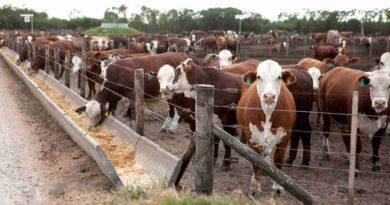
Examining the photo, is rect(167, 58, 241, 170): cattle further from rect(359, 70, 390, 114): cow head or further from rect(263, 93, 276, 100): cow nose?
rect(263, 93, 276, 100): cow nose

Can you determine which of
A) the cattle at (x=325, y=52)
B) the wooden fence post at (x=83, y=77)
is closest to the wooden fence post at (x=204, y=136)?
the wooden fence post at (x=83, y=77)

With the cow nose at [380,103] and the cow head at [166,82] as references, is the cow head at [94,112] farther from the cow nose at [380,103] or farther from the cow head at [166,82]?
the cow nose at [380,103]

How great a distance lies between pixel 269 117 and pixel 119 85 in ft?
17.0

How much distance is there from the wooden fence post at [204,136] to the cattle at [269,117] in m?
0.84

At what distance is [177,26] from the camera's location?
9012cm

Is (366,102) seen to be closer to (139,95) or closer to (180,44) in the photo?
(139,95)

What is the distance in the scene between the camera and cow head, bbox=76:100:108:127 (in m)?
10.0

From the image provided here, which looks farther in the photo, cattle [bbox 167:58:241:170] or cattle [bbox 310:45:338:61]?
cattle [bbox 310:45:338:61]

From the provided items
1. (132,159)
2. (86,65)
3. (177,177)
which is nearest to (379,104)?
(177,177)

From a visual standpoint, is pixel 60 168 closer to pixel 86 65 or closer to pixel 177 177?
pixel 177 177

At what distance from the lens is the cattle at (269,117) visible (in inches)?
244

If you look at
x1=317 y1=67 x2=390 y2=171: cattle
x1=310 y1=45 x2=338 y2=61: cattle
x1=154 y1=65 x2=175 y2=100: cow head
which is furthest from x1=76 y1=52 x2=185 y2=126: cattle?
x1=310 y1=45 x2=338 y2=61: cattle

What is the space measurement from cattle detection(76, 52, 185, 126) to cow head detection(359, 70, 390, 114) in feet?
15.1

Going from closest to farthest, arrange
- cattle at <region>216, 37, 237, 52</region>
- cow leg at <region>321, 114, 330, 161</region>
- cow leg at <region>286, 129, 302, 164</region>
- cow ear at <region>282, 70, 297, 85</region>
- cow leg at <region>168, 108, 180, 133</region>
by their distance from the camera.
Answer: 1. cow ear at <region>282, 70, 297, 85</region>
2. cow leg at <region>286, 129, 302, 164</region>
3. cow leg at <region>321, 114, 330, 161</region>
4. cow leg at <region>168, 108, 180, 133</region>
5. cattle at <region>216, 37, 237, 52</region>
